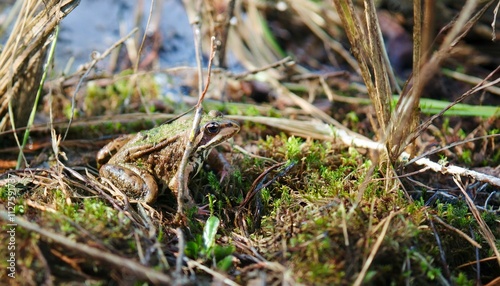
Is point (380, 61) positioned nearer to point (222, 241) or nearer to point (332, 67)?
point (222, 241)

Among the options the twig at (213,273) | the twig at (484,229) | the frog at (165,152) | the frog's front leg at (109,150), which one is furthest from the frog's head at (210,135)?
the twig at (484,229)

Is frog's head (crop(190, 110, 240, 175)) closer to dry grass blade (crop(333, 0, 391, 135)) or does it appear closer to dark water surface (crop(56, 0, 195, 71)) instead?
dry grass blade (crop(333, 0, 391, 135))

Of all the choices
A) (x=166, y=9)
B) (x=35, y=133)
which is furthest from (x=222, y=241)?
(x=166, y=9)

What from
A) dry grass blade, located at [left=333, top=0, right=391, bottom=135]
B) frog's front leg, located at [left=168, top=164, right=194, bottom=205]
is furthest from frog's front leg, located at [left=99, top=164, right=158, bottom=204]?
dry grass blade, located at [left=333, top=0, right=391, bottom=135]

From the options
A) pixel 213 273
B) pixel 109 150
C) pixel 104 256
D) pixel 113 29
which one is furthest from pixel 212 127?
pixel 113 29

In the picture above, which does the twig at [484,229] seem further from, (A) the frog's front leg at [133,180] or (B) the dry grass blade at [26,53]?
(B) the dry grass blade at [26,53]

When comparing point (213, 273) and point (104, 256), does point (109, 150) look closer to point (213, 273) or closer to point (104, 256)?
point (104, 256)
